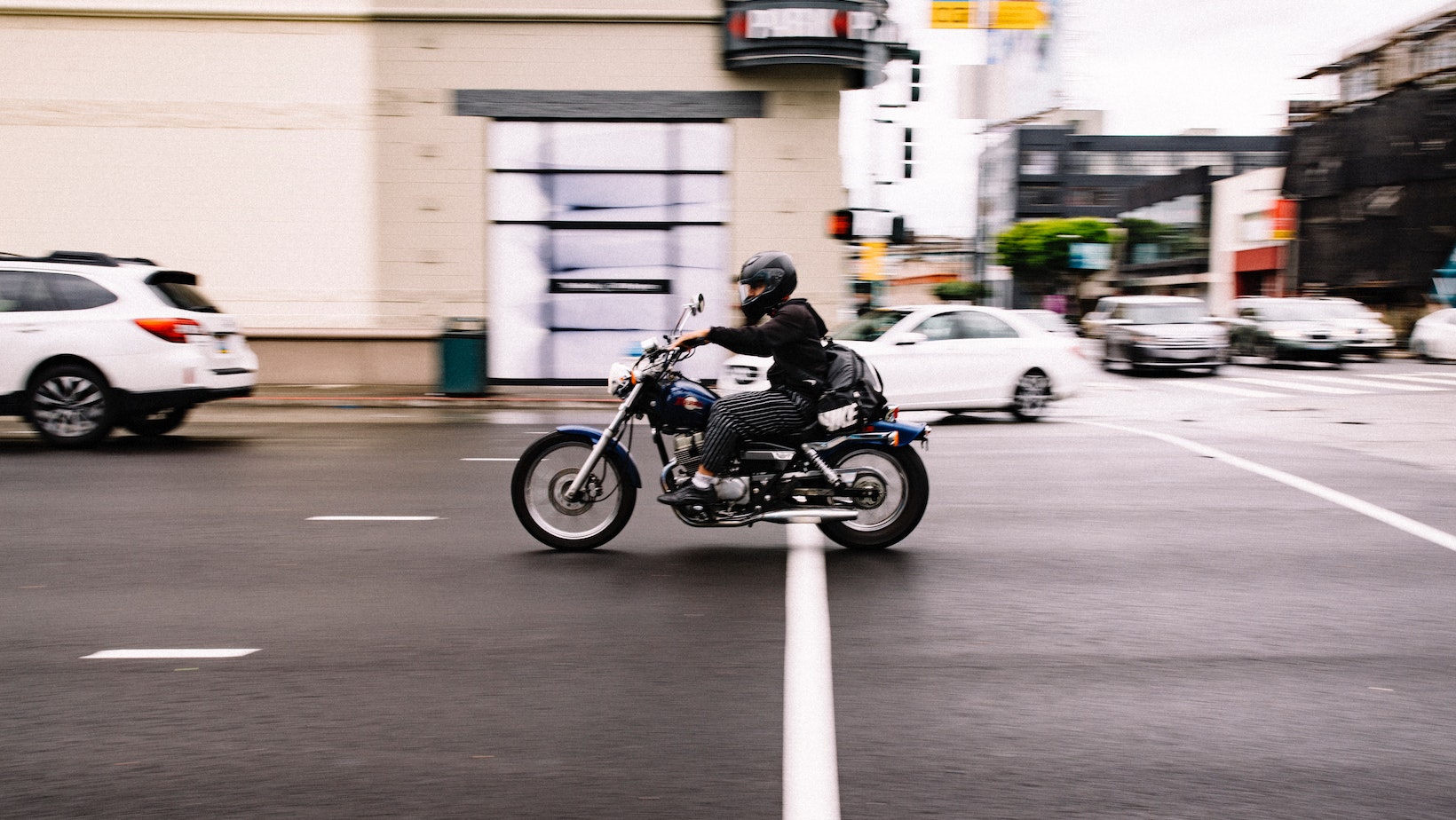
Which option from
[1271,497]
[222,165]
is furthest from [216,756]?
[222,165]

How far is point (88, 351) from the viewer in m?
11.1

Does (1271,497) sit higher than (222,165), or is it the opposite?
(222,165)

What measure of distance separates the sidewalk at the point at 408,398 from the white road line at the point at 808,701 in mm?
11022

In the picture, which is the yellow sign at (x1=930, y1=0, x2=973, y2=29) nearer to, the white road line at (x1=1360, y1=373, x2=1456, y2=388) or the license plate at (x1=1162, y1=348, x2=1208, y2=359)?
the license plate at (x1=1162, y1=348, x2=1208, y2=359)

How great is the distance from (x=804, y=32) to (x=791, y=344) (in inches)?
486

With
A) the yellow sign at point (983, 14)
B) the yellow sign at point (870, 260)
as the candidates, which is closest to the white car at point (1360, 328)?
the yellow sign at point (983, 14)

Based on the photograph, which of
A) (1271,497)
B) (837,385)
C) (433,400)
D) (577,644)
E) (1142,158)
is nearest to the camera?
(577,644)

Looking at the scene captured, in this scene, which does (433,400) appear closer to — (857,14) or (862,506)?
(857,14)

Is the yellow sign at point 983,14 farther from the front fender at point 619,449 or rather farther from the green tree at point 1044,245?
the green tree at point 1044,245

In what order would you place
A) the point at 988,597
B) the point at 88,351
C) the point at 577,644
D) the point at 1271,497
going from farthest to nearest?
the point at 88,351, the point at 1271,497, the point at 988,597, the point at 577,644

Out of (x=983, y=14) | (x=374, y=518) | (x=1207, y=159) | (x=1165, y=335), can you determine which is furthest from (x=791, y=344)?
(x=1207, y=159)

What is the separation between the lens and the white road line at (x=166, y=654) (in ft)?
15.5

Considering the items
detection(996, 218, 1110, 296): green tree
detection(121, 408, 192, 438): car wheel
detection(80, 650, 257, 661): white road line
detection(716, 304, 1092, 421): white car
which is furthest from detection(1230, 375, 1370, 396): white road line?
detection(996, 218, 1110, 296): green tree

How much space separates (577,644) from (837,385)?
233 centimetres
